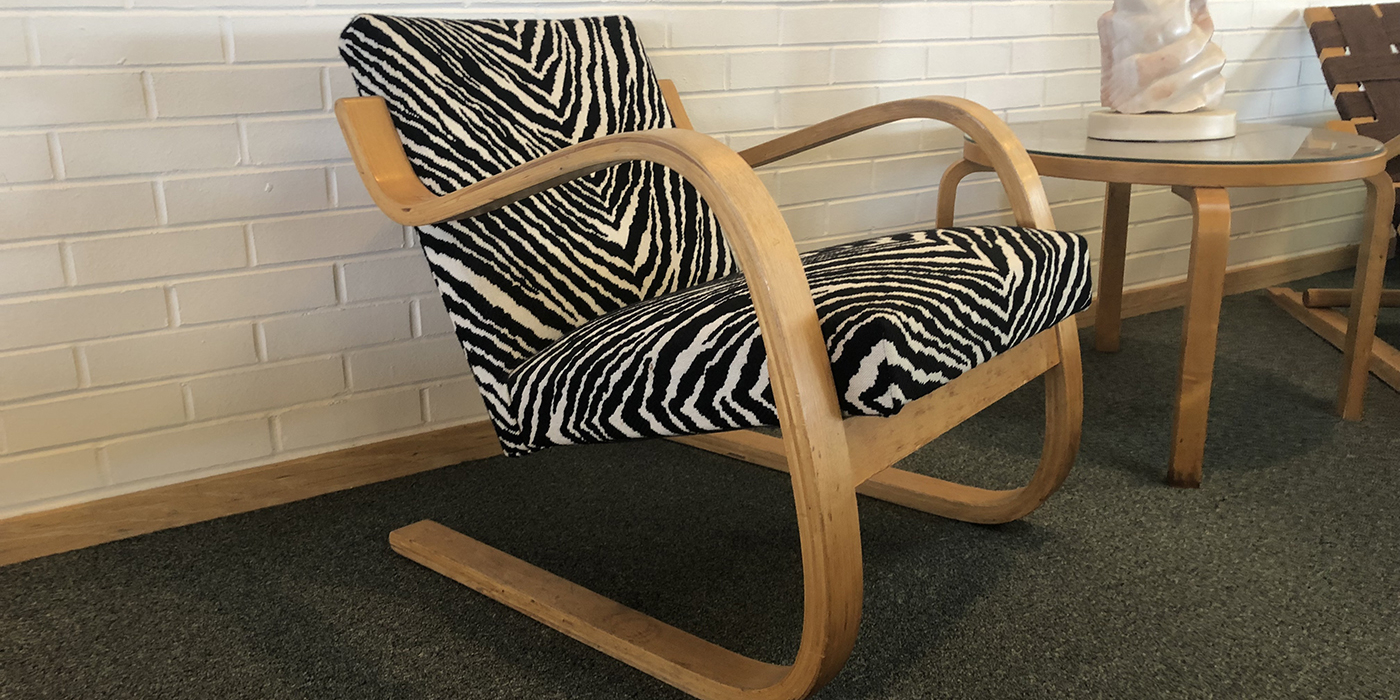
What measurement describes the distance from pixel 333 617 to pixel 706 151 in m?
0.68

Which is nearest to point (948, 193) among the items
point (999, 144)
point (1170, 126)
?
point (1170, 126)

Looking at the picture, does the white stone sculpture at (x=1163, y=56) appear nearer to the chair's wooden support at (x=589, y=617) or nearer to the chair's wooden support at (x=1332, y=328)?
the chair's wooden support at (x=1332, y=328)

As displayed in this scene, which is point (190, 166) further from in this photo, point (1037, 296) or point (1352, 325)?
point (1352, 325)

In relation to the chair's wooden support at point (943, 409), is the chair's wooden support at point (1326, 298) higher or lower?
lower

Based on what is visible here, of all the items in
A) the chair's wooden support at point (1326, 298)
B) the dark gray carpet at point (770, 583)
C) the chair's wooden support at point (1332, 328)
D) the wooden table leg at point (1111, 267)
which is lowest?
the dark gray carpet at point (770, 583)

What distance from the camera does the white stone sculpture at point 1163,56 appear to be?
1502 millimetres

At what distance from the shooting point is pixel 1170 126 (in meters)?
1.51

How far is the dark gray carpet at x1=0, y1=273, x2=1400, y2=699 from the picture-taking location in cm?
100

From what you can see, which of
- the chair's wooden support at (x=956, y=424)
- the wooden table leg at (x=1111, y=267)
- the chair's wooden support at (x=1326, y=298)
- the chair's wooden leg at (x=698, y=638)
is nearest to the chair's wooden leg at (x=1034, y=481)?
the chair's wooden support at (x=956, y=424)

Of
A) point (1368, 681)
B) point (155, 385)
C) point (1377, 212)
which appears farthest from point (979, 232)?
point (155, 385)

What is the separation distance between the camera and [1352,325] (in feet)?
5.23

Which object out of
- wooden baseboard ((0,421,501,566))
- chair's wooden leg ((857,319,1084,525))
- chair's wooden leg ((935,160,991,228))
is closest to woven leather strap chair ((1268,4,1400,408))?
chair's wooden leg ((935,160,991,228))

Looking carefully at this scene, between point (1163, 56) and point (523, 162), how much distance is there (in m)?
0.97

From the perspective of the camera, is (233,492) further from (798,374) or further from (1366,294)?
(1366,294)
